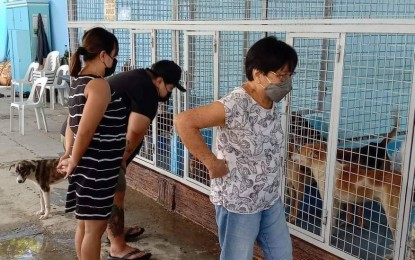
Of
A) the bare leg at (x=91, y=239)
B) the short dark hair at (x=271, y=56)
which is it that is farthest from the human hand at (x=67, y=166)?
the short dark hair at (x=271, y=56)

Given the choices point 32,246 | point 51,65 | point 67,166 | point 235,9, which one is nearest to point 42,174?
point 32,246

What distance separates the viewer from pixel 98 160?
2732 millimetres

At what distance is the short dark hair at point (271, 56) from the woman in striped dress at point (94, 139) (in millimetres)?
898

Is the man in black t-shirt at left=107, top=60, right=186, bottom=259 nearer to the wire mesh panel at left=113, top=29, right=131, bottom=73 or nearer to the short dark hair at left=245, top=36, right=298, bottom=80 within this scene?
the short dark hair at left=245, top=36, right=298, bottom=80

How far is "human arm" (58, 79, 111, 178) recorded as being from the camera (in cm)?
257

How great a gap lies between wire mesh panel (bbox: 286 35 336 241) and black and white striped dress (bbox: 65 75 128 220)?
1.20 m

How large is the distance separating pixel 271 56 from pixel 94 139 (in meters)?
1.13

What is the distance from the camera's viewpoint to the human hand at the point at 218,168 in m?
2.17

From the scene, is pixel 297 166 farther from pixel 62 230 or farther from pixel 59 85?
pixel 59 85

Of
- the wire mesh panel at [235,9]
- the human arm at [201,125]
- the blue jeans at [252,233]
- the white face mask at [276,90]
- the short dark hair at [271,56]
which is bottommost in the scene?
the blue jeans at [252,233]

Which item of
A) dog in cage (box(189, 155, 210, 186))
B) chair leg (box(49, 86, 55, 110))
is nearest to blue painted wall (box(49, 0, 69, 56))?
chair leg (box(49, 86, 55, 110))

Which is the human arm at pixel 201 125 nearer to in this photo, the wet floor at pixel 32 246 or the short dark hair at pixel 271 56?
the short dark hair at pixel 271 56

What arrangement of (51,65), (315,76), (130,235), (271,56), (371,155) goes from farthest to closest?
(51,65)
(130,235)
(315,76)
(371,155)
(271,56)

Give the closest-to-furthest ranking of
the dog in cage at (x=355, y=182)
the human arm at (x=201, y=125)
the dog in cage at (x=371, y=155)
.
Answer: the human arm at (x=201, y=125)
the dog in cage at (x=355, y=182)
the dog in cage at (x=371, y=155)
